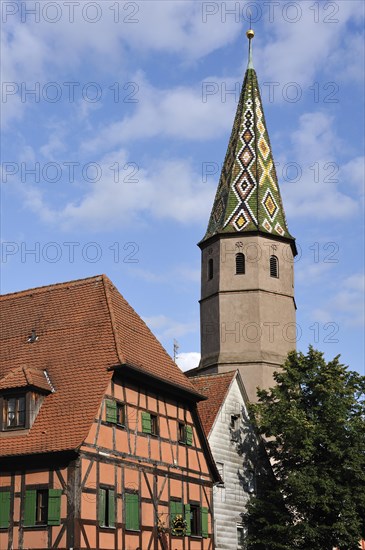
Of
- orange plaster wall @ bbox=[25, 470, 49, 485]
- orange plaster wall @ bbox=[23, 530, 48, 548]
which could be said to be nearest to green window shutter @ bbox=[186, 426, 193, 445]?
orange plaster wall @ bbox=[25, 470, 49, 485]

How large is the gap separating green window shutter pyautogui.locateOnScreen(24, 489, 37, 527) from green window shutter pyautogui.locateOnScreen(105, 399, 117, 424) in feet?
9.37

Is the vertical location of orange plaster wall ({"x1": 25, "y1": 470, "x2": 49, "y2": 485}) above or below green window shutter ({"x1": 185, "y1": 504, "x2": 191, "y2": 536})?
above

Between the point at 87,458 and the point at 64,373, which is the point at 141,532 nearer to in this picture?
the point at 87,458

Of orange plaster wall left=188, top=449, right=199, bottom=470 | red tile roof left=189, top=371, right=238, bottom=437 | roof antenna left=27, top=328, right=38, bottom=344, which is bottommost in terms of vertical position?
orange plaster wall left=188, top=449, right=199, bottom=470

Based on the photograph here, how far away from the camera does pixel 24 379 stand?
83.0 ft

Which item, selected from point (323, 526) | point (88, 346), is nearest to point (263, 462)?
point (323, 526)

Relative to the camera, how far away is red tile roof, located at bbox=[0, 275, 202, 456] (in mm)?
24516

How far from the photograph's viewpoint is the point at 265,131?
50.6m

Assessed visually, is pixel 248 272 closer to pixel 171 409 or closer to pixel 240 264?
pixel 240 264

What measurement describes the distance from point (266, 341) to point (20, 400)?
21.0m

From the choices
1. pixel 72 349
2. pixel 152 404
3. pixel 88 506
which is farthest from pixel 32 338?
pixel 88 506

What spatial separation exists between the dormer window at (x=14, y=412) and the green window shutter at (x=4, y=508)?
1822 millimetres

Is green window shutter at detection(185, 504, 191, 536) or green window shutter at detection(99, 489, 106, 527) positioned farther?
green window shutter at detection(185, 504, 191, 536)

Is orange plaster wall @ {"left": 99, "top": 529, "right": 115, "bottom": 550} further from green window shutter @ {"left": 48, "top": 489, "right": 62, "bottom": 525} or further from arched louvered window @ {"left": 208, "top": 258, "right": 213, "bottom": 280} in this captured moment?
arched louvered window @ {"left": 208, "top": 258, "right": 213, "bottom": 280}
